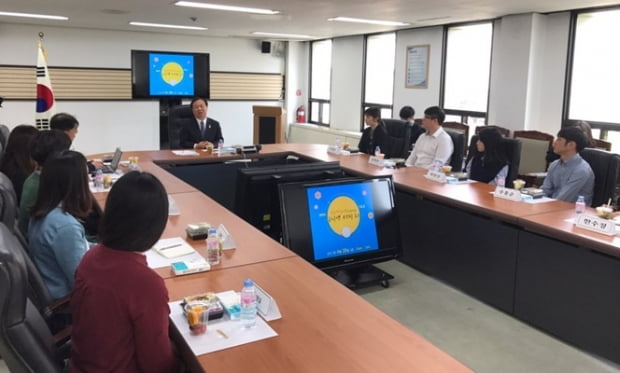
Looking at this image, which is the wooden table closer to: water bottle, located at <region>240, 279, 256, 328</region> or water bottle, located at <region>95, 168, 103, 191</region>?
water bottle, located at <region>240, 279, 256, 328</region>

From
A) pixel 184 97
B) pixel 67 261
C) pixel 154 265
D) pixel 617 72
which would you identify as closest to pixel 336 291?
pixel 154 265

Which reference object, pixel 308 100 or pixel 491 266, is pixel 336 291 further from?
pixel 308 100

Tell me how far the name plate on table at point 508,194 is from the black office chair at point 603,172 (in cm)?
62

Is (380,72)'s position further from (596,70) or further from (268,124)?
(596,70)

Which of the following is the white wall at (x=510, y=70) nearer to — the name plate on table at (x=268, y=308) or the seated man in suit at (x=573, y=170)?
the seated man in suit at (x=573, y=170)

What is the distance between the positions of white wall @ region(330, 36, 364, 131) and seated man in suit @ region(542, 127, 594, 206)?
547 centimetres

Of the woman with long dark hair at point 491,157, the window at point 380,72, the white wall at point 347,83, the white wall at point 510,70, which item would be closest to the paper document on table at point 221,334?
the woman with long dark hair at point 491,157

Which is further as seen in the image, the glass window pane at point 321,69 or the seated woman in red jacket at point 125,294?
the glass window pane at point 321,69

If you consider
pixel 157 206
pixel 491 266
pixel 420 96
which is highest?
pixel 420 96

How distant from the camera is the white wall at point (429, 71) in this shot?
7250mm

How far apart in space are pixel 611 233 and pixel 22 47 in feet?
28.5

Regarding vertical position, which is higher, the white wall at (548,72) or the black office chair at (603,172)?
the white wall at (548,72)

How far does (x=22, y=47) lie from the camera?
8.27 metres

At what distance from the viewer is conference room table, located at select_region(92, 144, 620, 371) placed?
59.7 inches
